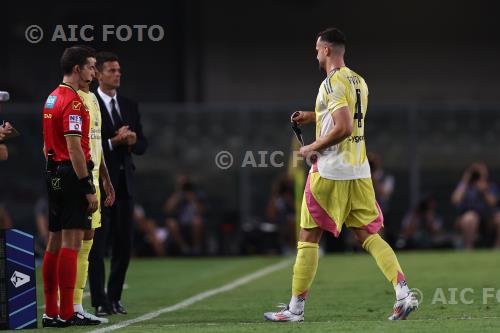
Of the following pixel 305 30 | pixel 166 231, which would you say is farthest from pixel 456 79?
pixel 166 231

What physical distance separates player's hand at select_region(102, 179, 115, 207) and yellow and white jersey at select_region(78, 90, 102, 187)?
10.3 inches

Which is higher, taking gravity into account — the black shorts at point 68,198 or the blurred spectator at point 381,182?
the black shorts at point 68,198

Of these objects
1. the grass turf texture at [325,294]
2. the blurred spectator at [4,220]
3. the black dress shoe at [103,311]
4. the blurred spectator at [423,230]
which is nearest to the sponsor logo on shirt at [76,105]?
the grass turf texture at [325,294]

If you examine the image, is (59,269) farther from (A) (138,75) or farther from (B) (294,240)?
(A) (138,75)

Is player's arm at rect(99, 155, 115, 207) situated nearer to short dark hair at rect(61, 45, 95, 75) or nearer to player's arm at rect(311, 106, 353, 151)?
short dark hair at rect(61, 45, 95, 75)

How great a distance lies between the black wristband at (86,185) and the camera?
30.8 feet

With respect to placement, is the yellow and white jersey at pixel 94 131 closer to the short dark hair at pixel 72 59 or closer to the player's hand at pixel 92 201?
the short dark hair at pixel 72 59

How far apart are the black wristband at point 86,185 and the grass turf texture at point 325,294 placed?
100 cm

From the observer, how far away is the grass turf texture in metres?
9.27

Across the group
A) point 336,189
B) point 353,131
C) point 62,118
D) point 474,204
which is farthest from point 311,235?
point 474,204

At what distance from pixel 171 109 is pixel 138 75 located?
503 centimetres

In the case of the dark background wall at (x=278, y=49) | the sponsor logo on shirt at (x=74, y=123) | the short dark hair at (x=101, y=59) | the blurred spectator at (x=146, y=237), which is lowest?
the blurred spectator at (x=146, y=237)

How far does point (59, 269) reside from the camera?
374 inches

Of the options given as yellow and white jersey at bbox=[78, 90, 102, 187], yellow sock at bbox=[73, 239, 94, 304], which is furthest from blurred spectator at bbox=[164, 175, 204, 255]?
yellow sock at bbox=[73, 239, 94, 304]
